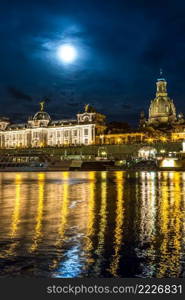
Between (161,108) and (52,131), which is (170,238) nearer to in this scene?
(52,131)

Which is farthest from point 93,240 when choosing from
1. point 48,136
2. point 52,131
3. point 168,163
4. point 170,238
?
point 48,136

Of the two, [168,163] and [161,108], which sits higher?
[161,108]

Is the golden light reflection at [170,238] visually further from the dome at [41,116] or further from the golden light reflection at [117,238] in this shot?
the dome at [41,116]

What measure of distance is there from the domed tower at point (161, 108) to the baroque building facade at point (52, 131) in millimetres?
22862

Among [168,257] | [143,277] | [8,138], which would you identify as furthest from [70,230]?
[8,138]

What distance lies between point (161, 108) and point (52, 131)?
45620mm

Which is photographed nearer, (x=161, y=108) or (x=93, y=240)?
(x=93, y=240)

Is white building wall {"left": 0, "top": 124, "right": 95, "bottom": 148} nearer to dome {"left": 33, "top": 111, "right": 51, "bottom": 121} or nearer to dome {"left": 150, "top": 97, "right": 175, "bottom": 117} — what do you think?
dome {"left": 33, "top": 111, "right": 51, "bottom": 121}

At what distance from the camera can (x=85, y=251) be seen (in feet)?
28.4

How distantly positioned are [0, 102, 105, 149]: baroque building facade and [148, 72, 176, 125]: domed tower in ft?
75.0

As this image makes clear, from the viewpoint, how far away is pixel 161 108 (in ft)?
548

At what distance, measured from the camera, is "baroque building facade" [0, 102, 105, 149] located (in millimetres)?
150875

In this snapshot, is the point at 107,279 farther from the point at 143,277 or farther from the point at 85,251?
the point at 85,251

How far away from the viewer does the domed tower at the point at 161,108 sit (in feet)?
541
